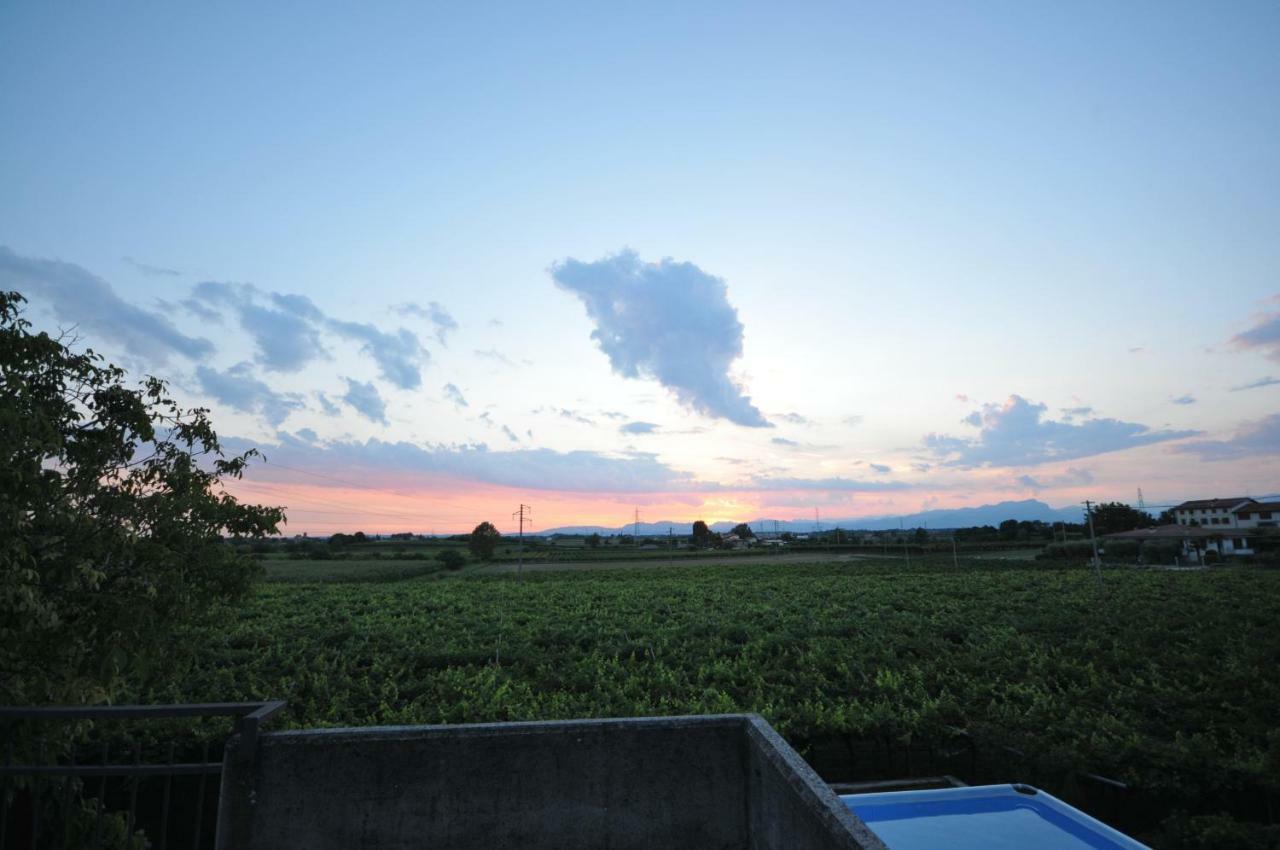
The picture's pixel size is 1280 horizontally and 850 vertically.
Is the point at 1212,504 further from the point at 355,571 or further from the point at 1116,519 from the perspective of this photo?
the point at 355,571

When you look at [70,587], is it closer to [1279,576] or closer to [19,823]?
[19,823]

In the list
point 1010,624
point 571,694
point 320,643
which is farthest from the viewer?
point 1010,624

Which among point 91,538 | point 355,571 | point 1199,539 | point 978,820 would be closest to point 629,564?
point 355,571

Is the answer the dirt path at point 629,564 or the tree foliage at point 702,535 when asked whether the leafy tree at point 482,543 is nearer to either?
the dirt path at point 629,564

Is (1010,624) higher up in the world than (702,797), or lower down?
lower down

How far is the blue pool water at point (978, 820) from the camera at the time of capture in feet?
23.1

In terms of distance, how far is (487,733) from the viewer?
12.5 feet

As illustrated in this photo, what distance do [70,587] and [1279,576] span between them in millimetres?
41744

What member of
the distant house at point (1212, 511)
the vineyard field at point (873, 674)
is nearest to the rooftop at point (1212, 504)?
the distant house at point (1212, 511)

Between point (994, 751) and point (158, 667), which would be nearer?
point (158, 667)

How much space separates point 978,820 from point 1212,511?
4113 inches

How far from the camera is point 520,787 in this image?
3781 mm

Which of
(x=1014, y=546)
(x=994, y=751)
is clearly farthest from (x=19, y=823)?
(x=1014, y=546)

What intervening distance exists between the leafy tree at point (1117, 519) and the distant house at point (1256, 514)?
33.5ft
